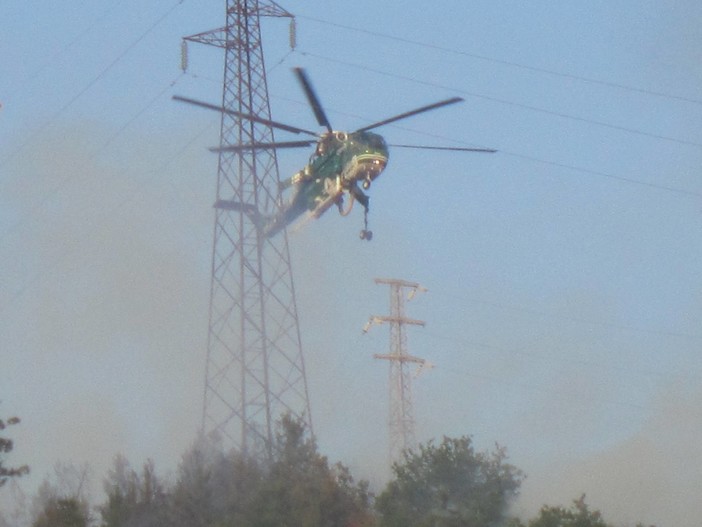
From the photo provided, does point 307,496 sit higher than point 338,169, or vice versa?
point 338,169

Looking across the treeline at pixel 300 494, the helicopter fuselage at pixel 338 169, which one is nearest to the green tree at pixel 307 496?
the treeline at pixel 300 494

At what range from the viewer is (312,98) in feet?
118

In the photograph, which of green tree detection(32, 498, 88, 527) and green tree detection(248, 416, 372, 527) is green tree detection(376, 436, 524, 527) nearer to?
green tree detection(248, 416, 372, 527)

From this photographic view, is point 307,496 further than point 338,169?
Yes

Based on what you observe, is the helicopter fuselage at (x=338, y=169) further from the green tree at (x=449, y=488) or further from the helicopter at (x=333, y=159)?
the green tree at (x=449, y=488)

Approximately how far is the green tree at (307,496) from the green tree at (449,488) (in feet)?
4.97

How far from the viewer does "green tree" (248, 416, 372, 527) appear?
4678 cm

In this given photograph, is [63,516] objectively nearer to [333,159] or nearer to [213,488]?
[213,488]

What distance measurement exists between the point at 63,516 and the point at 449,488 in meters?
14.0

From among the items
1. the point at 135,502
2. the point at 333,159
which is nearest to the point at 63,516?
the point at 135,502

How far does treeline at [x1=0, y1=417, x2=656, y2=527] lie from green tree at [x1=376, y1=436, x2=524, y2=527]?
0.11 feet

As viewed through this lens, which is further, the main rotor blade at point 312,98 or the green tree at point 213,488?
the green tree at point 213,488

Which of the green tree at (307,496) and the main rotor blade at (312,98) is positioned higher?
the main rotor blade at (312,98)

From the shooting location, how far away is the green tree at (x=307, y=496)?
46.8 metres
